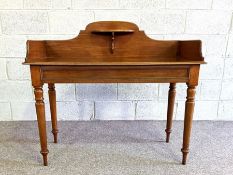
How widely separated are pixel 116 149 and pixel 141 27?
3.11 ft

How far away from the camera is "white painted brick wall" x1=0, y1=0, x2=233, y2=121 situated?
1.83 metres

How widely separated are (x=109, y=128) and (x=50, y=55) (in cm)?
75

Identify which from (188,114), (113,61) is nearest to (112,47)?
(113,61)

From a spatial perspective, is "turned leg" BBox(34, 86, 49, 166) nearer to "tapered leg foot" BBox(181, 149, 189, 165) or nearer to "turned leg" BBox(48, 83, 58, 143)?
"turned leg" BBox(48, 83, 58, 143)

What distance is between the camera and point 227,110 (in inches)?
82.0

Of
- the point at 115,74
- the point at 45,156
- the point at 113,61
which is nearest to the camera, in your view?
the point at 115,74

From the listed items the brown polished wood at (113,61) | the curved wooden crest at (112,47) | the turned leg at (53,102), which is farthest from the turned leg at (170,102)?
the turned leg at (53,102)

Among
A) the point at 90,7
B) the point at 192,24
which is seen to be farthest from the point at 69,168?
the point at 192,24

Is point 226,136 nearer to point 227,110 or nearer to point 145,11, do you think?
point 227,110

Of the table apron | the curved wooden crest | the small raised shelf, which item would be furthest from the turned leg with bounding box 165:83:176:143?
the small raised shelf

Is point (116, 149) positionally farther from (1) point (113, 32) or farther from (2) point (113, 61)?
(1) point (113, 32)

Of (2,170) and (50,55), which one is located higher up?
(50,55)

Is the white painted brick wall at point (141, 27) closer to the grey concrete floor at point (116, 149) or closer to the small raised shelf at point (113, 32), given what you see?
the grey concrete floor at point (116, 149)

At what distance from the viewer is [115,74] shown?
4.18 feet
